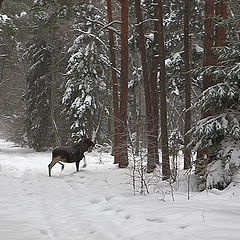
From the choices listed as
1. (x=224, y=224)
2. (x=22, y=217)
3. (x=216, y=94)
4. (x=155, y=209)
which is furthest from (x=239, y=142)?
(x=22, y=217)

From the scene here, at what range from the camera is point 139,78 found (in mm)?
23141

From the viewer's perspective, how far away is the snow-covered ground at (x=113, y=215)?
5372mm

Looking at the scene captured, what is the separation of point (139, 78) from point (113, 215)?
16701 mm

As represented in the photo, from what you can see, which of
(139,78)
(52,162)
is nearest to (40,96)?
(139,78)

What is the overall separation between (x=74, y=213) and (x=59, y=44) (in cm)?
2314

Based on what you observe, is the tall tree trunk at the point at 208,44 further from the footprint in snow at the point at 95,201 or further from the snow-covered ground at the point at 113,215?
the footprint in snow at the point at 95,201

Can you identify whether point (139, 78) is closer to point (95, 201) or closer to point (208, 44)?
point (208, 44)

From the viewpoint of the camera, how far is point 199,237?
189 inches

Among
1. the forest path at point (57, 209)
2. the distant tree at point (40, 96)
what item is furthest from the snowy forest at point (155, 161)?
the distant tree at point (40, 96)

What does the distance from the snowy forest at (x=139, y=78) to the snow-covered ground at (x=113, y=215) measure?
147cm

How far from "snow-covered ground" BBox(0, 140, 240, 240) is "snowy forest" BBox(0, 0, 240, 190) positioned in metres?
1.47

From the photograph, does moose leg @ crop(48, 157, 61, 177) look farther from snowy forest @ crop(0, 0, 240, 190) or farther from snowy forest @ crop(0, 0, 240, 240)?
snowy forest @ crop(0, 0, 240, 190)

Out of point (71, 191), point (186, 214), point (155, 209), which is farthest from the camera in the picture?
point (71, 191)

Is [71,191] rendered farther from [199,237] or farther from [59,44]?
[59,44]
